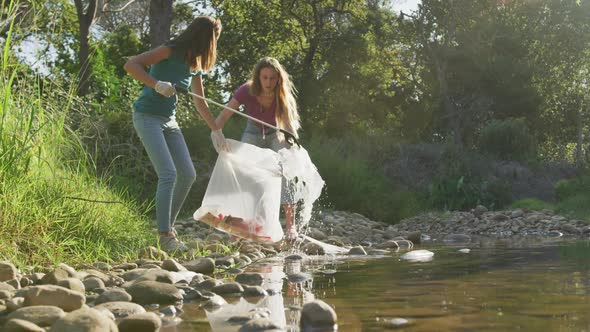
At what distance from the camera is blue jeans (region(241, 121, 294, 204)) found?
21.7 ft

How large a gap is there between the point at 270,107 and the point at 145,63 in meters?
1.52

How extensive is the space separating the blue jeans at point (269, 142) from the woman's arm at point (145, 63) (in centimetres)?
142

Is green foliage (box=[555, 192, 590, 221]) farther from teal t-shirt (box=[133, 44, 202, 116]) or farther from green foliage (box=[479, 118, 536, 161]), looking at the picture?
teal t-shirt (box=[133, 44, 202, 116])

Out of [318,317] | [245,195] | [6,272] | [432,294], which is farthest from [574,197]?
[318,317]

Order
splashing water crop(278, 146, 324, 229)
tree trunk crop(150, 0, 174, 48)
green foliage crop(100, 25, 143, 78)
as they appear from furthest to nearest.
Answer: green foliage crop(100, 25, 143, 78) → tree trunk crop(150, 0, 174, 48) → splashing water crop(278, 146, 324, 229)

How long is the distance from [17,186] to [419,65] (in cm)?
2454

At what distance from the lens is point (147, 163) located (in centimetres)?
1037

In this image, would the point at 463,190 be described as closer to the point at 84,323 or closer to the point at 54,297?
the point at 54,297

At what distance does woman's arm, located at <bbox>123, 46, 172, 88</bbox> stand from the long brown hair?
0.10 m

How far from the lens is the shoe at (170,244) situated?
5527 millimetres

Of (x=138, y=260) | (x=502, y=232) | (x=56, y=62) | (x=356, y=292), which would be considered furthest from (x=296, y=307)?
(x=56, y=62)

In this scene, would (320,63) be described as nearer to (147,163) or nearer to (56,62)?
(56,62)

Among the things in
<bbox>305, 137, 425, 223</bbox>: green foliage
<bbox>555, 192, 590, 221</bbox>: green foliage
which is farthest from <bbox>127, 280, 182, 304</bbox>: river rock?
<bbox>555, 192, 590, 221</bbox>: green foliage

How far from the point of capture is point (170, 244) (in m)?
5.57
